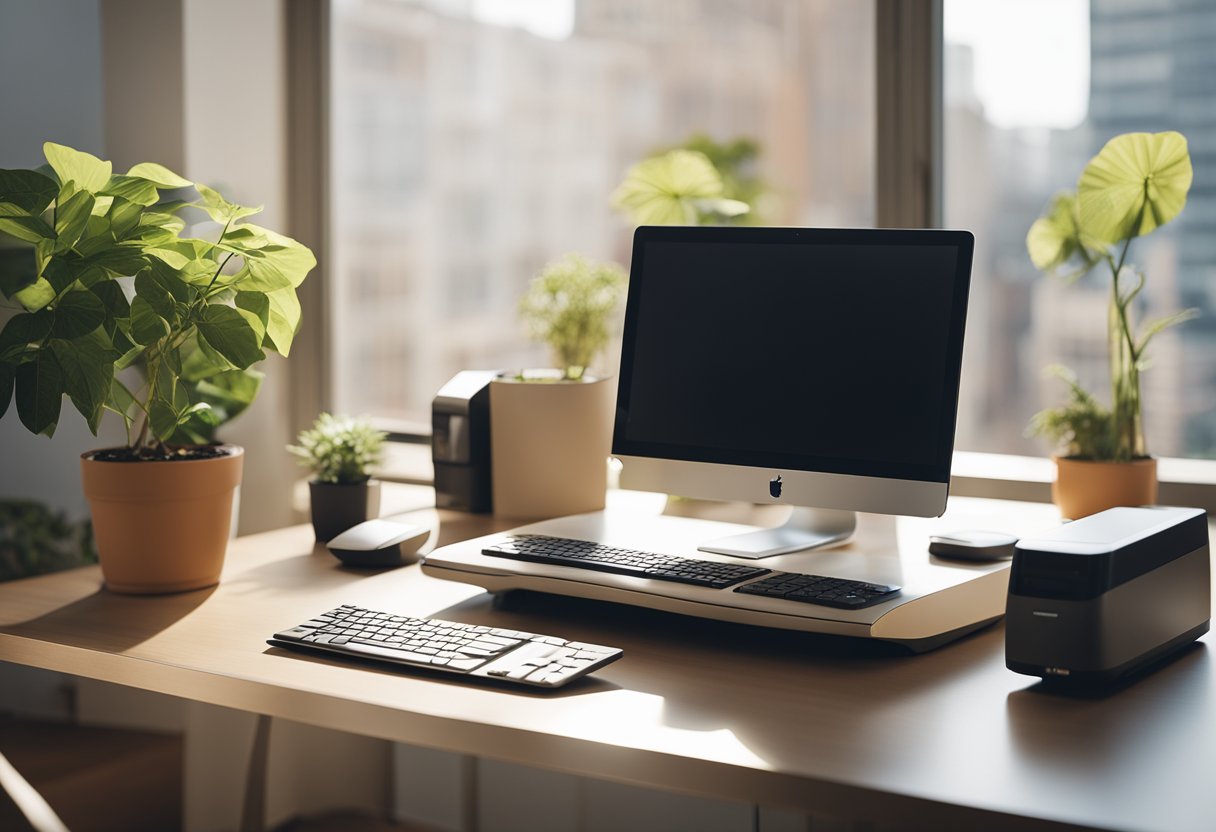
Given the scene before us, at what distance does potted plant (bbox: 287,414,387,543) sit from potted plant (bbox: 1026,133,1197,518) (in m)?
0.98

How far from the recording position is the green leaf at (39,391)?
4.33 feet

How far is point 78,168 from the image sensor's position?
4.54 ft

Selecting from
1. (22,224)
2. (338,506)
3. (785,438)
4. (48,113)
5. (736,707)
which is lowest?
(736,707)

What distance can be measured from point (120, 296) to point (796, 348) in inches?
30.2

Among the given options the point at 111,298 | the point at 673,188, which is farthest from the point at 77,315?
the point at 673,188

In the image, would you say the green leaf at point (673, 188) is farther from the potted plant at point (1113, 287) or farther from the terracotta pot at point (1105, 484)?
the terracotta pot at point (1105, 484)

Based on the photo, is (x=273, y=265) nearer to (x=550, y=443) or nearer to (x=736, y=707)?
(x=550, y=443)

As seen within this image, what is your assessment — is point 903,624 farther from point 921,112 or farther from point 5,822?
point 921,112

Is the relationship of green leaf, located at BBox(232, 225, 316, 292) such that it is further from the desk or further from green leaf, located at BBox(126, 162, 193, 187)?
the desk

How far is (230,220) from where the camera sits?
1462 millimetres

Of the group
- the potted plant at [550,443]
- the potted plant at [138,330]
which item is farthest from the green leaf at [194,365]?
the potted plant at [550,443]

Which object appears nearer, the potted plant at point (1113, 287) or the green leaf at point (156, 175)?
the green leaf at point (156, 175)

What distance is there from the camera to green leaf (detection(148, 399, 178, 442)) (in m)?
1.42

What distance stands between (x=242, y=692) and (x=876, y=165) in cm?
138
